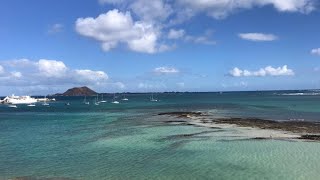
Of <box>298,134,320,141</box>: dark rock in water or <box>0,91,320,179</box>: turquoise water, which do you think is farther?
<box>298,134,320,141</box>: dark rock in water

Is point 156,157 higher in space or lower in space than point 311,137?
lower

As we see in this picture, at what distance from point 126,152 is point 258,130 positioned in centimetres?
2212

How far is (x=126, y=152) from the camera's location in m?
38.1

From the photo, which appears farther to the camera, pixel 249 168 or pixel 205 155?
pixel 205 155

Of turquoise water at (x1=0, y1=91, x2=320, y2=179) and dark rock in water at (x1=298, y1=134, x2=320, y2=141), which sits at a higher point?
dark rock in water at (x1=298, y1=134, x2=320, y2=141)

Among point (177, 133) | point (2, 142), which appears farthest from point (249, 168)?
point (2, 142)

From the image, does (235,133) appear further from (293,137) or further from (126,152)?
(126,152)

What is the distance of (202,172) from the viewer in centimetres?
2961

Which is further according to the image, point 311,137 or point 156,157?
point 311,137

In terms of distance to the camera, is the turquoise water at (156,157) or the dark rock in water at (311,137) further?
the dark rock in water at (311,137)

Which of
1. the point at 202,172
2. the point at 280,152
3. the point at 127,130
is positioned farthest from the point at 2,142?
the point at 280,152

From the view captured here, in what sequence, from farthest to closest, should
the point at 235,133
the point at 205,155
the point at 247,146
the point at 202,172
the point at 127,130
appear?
the point at 127,130
the point at 235,133
the point at 247,146
the point at 205,155
the point at 202,172

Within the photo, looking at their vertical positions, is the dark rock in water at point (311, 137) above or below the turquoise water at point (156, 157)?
above

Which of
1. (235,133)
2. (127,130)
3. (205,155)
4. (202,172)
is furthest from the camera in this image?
(127,130)
